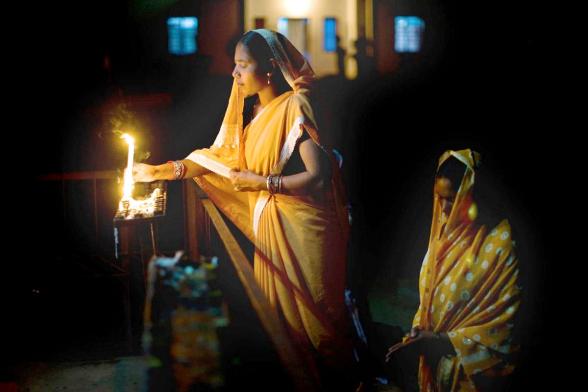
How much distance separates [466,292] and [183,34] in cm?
362

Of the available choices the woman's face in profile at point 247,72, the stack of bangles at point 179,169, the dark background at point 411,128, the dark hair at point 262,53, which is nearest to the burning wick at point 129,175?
the dark background at point 411,128

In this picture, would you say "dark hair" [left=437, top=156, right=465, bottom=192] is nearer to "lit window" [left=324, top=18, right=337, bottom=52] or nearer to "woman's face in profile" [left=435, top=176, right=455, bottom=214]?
"woman's face in profile" [left=435, top=176, right=455, bottom=214]

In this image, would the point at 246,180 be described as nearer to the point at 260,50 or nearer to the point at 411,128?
the point at 260,50

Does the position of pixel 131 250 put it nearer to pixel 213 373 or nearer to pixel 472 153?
pixel 213 373

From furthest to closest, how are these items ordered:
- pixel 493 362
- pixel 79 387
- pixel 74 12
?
pixel 74 12
pixel 79 387
pixel 493 362

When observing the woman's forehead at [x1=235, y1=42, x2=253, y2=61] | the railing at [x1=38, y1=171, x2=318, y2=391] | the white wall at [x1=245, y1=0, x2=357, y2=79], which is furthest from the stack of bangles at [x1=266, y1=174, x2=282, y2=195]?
the white wall at [x1=245, y1=0, x2=357, y2=79]

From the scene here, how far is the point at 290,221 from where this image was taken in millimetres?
4914

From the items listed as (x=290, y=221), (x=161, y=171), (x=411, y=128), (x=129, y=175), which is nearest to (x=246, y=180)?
(x=290, y=221)

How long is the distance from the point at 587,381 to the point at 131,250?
4628 millimetres

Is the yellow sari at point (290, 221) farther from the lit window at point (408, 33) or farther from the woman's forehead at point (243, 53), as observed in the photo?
the lit window at point (408, 33)

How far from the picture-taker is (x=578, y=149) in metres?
5.36

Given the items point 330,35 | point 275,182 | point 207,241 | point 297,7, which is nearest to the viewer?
point 275,182

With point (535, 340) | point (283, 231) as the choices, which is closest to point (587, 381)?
point (535, 340)

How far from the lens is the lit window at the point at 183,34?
5.20m
